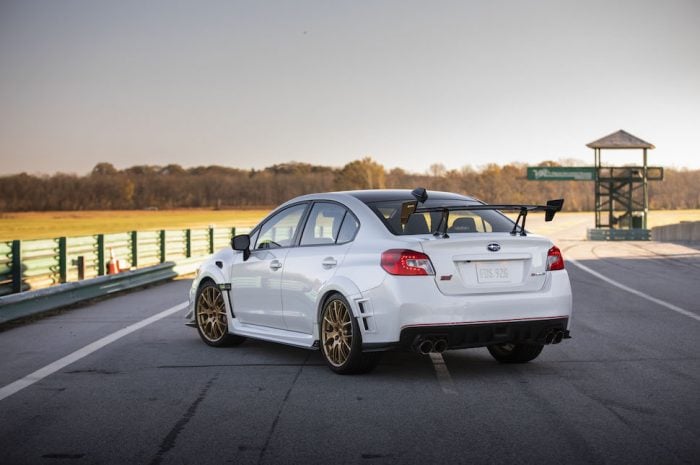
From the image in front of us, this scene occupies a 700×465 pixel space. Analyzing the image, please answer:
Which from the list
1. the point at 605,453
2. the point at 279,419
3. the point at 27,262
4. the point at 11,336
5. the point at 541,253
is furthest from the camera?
the point at 27,262

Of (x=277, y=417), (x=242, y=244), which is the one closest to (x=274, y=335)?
(x=242, y=244)

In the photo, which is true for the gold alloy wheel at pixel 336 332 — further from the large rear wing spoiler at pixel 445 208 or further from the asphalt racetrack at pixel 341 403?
the large rear wing spoiler at pixel 445 208

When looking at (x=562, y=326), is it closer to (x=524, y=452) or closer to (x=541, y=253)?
(x=541, y=253)

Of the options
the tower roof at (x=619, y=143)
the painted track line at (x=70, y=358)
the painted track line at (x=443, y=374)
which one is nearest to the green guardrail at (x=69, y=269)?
Answer: the painted track line at (x=70, y=358)

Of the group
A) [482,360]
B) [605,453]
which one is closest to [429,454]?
[605,453]

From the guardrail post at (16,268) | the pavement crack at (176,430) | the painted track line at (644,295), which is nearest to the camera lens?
the pavement crack at (176,430)

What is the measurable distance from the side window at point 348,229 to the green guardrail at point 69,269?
20.1 feet

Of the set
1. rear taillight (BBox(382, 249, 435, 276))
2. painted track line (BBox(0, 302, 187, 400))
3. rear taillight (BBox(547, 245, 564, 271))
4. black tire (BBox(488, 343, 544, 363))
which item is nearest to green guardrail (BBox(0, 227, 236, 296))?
painted track line (BBox(0, 302, 187, 400))

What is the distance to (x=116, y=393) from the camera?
7.24 m

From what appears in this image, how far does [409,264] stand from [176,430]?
2330 mm

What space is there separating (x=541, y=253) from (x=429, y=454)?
304 centimetres

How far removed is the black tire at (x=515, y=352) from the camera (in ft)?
27.6

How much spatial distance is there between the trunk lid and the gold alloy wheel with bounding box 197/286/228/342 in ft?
10.4

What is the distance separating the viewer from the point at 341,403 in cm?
671
